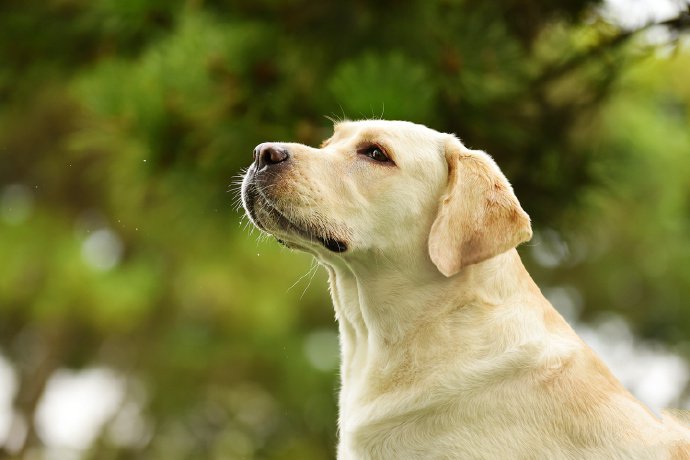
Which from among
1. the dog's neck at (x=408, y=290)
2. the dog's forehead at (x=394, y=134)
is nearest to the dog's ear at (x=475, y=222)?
the dog's neck at (x=408, y=290)

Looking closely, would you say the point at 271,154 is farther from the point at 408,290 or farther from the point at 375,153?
the point at 408,290

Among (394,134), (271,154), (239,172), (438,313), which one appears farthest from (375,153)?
(239,172)

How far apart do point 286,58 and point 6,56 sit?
2.83 metres

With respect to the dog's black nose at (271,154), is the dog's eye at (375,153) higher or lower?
higher

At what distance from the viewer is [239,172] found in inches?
222

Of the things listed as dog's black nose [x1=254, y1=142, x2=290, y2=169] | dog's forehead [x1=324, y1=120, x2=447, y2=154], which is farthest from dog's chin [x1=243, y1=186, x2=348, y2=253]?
dog's forehead [x1=324, y1=120, x2=447, y2=154]

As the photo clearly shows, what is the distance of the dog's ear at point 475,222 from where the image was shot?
3.42 metres

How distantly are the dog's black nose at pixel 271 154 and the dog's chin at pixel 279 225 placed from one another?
0.10 meters

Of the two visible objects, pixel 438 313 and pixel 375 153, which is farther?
pixel 375 153

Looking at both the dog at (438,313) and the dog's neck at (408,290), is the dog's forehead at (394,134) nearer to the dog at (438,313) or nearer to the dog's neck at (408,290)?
the dog at (438,313)

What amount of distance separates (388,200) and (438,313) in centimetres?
45

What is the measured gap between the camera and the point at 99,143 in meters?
6.26

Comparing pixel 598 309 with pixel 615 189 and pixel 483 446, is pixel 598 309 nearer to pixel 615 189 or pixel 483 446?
pixel 615 189

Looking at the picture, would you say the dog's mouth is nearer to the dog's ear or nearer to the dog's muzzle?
the dog's muzzle
